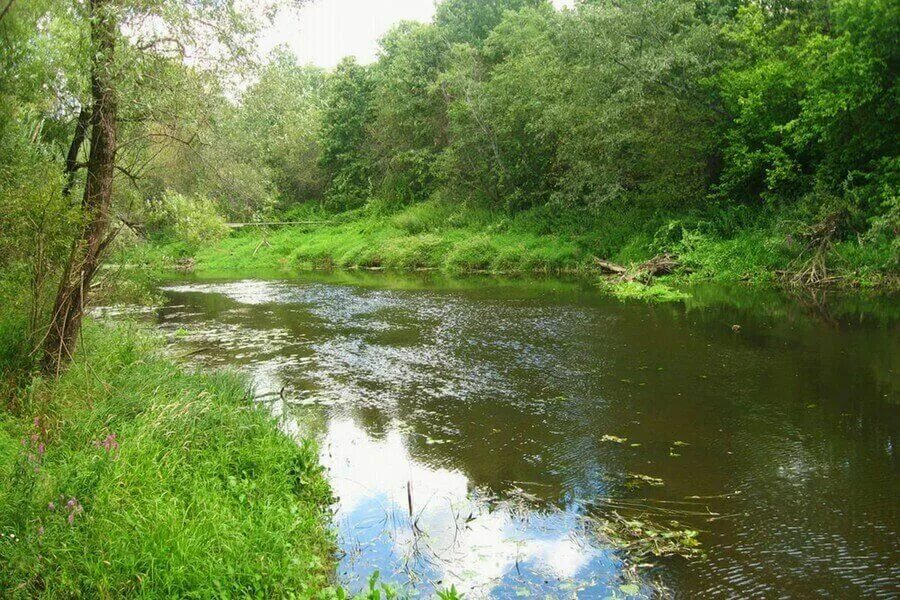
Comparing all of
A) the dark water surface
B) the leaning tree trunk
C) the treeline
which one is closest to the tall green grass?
the treeline

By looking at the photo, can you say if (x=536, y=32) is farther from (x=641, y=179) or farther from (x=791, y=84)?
(x=791, y=84)

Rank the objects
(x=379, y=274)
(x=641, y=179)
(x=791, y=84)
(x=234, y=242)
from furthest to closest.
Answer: (x=234, y=242)
(x=379, y=274)
(x=641, y=179)
(x=791, y=84)

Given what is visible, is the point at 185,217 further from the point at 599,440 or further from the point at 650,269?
the point at 650,269

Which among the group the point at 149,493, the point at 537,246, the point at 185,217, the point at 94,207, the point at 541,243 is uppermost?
the point at 94,207

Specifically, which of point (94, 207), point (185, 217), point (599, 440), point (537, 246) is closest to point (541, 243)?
point (537, 246)

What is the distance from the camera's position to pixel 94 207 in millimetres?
7566

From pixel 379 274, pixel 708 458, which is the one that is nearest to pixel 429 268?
pixel 379 274

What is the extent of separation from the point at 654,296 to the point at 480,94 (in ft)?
55.3

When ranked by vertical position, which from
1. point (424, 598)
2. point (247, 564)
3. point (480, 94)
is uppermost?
point (480, 94)

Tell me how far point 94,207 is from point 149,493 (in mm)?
4044

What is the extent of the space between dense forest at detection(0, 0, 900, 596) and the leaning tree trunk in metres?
0.04

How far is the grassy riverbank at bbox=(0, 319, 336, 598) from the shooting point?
159 inches

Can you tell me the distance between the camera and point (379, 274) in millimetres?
31688

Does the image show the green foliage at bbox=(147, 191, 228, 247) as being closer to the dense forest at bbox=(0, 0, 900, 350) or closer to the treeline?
the dense forest at bbox=(0, 0, 900, 350)
